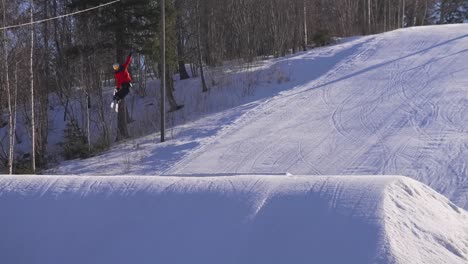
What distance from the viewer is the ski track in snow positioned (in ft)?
46.2

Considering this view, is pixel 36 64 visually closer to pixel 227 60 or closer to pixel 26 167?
pixel 26 167

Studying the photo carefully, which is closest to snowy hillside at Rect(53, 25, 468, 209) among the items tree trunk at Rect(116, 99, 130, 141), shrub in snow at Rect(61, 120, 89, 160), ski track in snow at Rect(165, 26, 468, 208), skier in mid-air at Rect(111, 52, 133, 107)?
ski track in snow at Rect(165, 26, 468, 208)

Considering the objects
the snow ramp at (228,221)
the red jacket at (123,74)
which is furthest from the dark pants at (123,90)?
the snow ramp at (228,221)

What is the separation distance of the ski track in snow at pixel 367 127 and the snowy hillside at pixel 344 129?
3 centimetres

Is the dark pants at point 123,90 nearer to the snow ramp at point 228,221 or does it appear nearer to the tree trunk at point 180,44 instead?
the snow ramp at point 228,221

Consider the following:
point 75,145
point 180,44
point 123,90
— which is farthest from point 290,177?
point 180,44

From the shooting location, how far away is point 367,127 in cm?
1775

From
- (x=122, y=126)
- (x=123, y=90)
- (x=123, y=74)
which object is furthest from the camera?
(x=122, y=126)

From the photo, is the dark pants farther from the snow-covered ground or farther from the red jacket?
the snow-covered ground

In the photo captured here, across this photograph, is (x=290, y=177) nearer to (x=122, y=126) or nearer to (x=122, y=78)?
(x=122, y=78)

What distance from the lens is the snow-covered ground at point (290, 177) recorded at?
445 cm

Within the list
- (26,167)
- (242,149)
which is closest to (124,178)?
(242,149)

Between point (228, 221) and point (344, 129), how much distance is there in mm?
13722

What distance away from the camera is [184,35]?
37.0 metres
